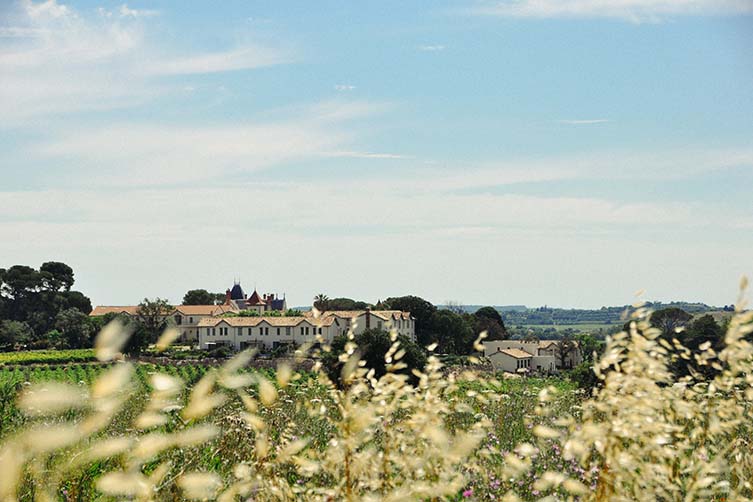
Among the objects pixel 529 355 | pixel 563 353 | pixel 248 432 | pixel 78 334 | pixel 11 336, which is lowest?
pixel 563 353

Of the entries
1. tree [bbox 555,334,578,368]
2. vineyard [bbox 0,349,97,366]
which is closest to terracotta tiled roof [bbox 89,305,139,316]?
vineyard [bbox 0,349,97,366]

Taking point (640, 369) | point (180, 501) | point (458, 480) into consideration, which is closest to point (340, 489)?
point (458, 480)

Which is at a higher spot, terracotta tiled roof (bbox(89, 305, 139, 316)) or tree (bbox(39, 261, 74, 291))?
tree (bbox(39, 261, 74, 291))

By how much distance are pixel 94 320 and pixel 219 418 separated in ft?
280

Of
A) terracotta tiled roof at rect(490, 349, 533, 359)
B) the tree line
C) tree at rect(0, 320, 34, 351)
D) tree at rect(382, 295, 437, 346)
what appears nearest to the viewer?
terracotta tiled roof at rect(490, 349, 533, 359)

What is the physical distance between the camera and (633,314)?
127 inches

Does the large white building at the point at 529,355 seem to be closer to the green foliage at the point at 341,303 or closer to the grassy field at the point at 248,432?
the green foliage at the point at 341,303

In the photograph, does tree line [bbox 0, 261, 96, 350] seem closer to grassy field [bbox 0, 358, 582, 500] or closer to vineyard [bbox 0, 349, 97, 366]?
vineyard [bbox 0, 349, 97, 366]

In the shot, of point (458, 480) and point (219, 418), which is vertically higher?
point (458, 480)

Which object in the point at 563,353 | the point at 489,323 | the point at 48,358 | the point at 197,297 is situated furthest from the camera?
the point at 197,297

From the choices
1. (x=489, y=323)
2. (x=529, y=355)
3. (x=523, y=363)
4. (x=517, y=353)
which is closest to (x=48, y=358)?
(x=517, y=353)

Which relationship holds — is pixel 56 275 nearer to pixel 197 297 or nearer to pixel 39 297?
pixel 39 297

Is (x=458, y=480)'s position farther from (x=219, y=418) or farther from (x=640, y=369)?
(x=219, y=418)

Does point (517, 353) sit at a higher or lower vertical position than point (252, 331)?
lower
